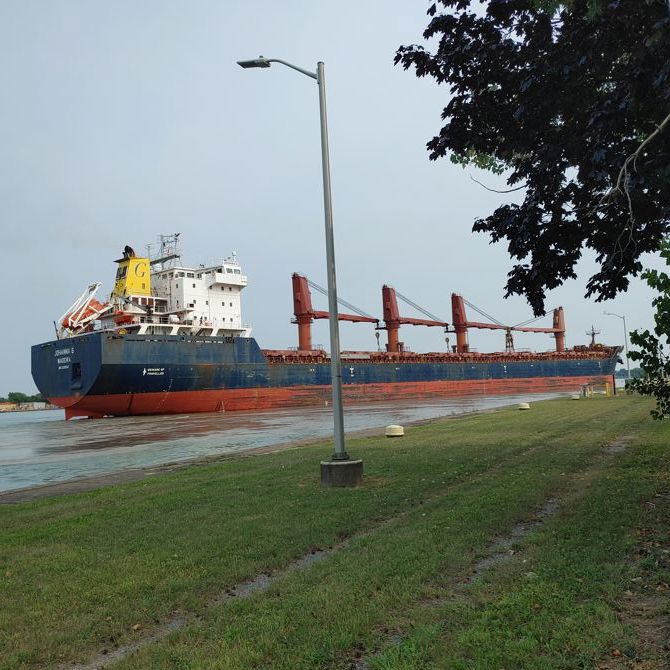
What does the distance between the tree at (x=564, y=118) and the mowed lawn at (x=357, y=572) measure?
286 centimetres

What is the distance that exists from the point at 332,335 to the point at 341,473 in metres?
2.30

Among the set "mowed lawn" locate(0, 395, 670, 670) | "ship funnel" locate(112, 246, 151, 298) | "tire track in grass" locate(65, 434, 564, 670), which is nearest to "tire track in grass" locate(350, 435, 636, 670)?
"mowed lawn" locate(0, 395, 670, 670)

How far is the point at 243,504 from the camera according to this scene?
814 cm

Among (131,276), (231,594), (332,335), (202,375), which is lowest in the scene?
(231,594)

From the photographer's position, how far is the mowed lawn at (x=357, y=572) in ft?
11.8

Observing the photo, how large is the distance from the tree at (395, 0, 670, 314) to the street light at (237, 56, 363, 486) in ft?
8.54

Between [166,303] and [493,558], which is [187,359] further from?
[493,558]

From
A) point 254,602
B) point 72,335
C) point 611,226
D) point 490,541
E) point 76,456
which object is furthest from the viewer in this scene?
point 72,335

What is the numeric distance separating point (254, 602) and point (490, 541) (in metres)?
2.49

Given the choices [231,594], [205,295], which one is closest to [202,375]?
[205,295]

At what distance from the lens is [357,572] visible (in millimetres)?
4965

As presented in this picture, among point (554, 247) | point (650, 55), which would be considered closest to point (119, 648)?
point (554, 247)

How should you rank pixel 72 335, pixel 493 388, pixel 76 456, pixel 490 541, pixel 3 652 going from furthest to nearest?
1. pixel 493 388
2. pixel 72 335
3. pixel 76 456
4. pixel 490 541
5. pixel 3 652

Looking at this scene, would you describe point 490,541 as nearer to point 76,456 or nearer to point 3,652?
point 3,652
